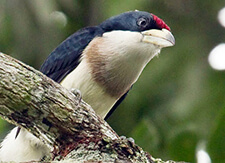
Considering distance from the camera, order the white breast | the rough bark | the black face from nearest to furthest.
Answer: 1. the rough bark
2. the white breast
3. the black face

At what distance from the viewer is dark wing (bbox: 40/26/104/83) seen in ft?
14.8

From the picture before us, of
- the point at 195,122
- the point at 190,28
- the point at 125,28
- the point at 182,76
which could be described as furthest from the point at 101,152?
the point at 190,28

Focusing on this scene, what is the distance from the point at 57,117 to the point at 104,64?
1217 millimetres

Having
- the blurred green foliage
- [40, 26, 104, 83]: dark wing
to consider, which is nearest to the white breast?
[40, 26, 104, 83]: dark wing

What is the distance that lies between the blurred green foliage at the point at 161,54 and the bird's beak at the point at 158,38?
1.39m

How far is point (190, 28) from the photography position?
21.5ft

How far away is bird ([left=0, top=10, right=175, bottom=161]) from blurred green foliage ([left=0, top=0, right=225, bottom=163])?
3.89 feet

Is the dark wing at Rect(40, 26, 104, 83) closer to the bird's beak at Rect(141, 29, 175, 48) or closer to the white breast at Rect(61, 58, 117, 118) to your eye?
the white breast at Rect(61, 58, 117, 118)

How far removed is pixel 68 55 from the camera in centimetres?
456

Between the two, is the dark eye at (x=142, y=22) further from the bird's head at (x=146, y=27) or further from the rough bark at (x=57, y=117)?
the rough bark at (x=57, y=117)

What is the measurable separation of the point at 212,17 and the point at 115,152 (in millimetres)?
3788

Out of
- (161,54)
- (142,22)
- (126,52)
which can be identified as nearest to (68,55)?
(126,52)

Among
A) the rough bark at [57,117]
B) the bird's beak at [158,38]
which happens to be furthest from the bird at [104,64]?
the rough bark at [57,117]

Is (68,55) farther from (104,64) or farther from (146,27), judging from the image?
(146,27)
